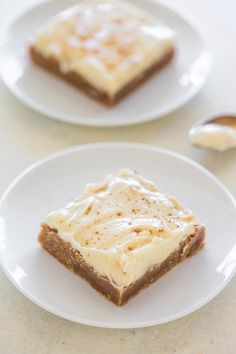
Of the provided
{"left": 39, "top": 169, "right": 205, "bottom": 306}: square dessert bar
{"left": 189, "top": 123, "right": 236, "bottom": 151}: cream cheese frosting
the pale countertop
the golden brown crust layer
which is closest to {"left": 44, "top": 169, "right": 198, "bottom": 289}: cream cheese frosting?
{"left": 39, "top": 169, "right": 205, "bottom": 306}: square dessert bar

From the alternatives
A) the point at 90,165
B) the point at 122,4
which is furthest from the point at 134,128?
the point at 122,4

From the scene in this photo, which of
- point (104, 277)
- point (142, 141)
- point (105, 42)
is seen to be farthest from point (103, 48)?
point (104, 277)

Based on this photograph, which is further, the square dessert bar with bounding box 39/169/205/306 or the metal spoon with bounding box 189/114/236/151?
the metal spoon with bounding box 189/114/236/151

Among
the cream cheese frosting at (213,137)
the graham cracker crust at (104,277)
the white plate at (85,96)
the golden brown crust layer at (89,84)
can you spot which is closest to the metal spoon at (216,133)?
the cream cheese frosting at (213,137)

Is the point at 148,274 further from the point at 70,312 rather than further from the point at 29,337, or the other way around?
the point at 29,337

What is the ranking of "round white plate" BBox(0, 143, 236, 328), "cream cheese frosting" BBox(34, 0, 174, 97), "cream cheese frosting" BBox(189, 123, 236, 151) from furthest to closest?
"cream cheese frosting" BBox(34, 0, 174, 97)
"cream cheese frosting" BBox(189, 123, 236, 151)
"round white plate" BBox(0, 143, 236, 328)

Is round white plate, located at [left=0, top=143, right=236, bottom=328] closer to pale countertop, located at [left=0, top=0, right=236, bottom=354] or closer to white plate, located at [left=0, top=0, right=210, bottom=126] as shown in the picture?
pale countertop, located at [left=0, top=0, right=236, bottom=354]
